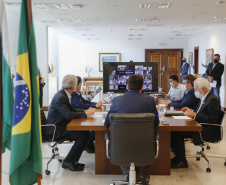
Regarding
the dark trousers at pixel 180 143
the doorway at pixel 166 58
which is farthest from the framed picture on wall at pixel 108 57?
the dark trousers at pixel 180 143

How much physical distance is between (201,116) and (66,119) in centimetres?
182

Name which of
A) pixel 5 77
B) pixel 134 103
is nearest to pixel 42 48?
pixel 134 103

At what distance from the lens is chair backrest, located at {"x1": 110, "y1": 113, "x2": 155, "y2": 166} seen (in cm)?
293

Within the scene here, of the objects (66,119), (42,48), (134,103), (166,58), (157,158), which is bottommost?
(157,158)

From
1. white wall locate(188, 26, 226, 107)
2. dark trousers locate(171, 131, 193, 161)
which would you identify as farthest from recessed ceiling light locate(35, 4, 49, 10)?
white wall locate(188, 26, 226, 107)

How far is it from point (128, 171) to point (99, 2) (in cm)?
451

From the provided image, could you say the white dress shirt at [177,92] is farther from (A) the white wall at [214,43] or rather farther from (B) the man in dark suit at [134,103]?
(A) the white wall at [214,43]

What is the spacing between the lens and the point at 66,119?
4.16m

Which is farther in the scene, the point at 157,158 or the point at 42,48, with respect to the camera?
the point at 42,48

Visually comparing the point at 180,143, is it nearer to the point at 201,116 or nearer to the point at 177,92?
the point at 201,116

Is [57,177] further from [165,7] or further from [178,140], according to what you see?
[165,7]

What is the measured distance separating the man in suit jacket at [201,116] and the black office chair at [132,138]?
1278mm

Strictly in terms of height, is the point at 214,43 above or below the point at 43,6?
below

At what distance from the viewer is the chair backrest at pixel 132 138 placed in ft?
9.62
